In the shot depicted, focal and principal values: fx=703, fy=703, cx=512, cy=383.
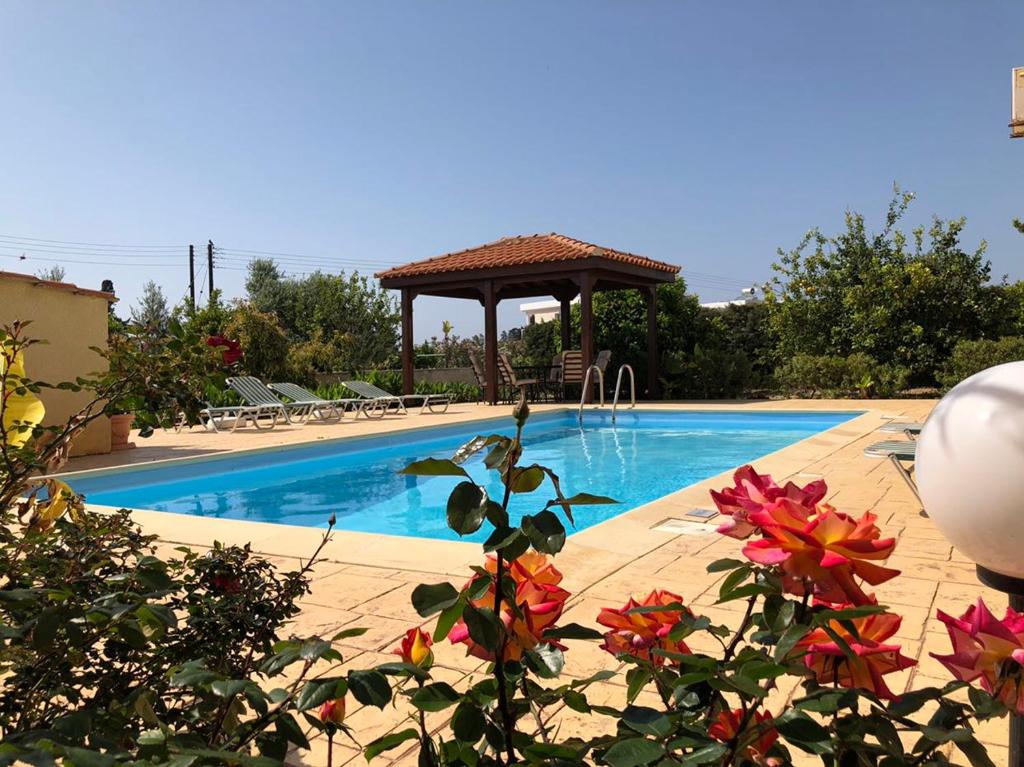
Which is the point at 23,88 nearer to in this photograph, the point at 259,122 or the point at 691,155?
the point at 259,122

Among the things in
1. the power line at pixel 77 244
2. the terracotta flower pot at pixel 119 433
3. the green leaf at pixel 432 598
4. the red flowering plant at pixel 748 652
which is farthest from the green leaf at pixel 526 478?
the power line at pixel 77 244

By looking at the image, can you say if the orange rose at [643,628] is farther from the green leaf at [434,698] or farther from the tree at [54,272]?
the tree at [54,272]

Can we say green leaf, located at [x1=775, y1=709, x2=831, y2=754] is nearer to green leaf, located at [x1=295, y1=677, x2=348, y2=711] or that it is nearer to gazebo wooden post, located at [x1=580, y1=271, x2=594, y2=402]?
green leaf, located at [x1=295, y1=677, x2=348, y2=711]

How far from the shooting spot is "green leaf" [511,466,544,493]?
2.34 ft

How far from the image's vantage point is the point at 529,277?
1513 centimetres

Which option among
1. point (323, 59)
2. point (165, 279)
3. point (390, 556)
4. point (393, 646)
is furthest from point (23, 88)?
point (165, 279)

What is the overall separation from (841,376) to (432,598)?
16.1 metres

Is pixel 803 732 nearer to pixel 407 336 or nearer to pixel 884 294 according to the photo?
pixel 407 336

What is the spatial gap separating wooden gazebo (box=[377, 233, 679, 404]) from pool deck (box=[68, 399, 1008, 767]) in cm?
872

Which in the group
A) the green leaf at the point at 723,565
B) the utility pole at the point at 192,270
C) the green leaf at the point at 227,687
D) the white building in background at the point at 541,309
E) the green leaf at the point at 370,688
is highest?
the utility pole at the point at 192,270

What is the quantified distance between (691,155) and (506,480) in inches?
821

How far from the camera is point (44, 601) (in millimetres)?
981

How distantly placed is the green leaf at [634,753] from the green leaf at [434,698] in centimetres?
17

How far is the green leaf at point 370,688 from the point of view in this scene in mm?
688
